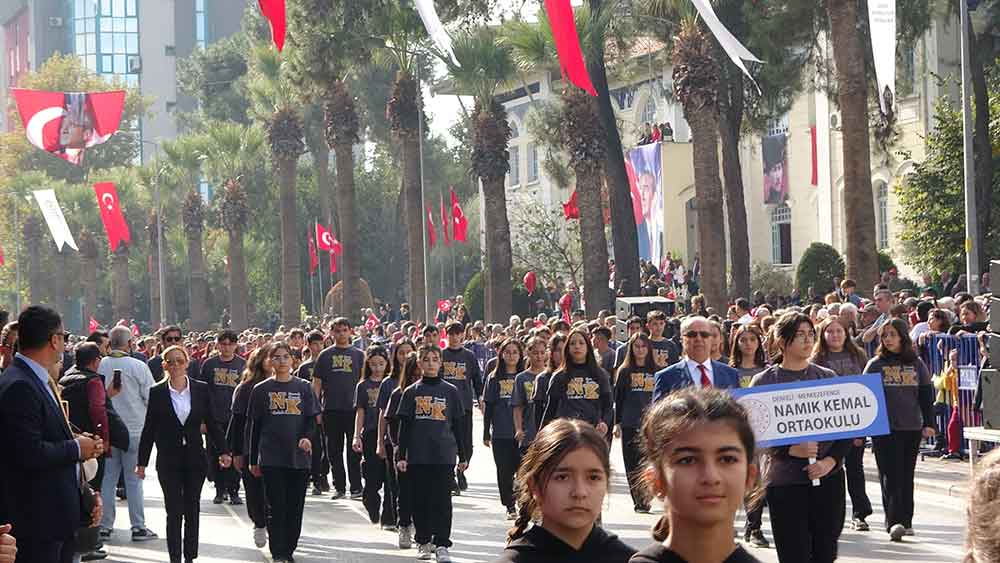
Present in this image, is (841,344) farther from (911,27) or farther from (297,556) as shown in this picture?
(911,27)

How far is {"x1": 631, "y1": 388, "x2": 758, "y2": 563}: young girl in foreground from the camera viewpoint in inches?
139

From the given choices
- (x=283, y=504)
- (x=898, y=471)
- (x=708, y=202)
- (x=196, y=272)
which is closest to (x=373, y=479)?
(x=283, y=504)

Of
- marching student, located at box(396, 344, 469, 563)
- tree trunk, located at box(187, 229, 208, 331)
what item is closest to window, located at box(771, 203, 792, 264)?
tree trunk, located at box(187, 229, 208, 331)

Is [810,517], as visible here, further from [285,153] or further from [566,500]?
[285,153]

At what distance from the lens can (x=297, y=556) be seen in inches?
536

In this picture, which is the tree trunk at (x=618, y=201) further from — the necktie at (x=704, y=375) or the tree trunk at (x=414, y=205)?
the necktie at (x=704, y=375)

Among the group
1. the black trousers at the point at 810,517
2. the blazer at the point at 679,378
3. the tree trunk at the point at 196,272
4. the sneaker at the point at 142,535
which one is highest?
the tree trunk at the point at 196,272

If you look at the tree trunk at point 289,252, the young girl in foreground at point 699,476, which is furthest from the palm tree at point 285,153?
the young girl in foreground at point 699,476

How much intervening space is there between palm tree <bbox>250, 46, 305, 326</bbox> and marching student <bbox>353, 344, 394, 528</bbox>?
34.2 m

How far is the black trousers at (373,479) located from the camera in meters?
15.7

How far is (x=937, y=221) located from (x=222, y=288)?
5600 centimetres

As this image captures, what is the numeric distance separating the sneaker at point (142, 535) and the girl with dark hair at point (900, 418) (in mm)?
6374

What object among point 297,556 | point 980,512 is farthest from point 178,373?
point 980,512

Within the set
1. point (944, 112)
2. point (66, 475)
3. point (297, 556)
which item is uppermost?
point (944, 112)
